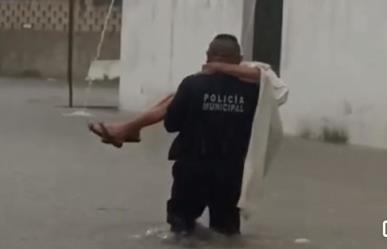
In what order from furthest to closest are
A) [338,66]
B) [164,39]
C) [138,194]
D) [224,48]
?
1. [164,39]
2. [338,66]
3. [138,194]
4. [224,48]

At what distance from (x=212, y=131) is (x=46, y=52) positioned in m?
25.7

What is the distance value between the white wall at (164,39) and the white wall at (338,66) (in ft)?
4.38

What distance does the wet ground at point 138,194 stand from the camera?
30.5 ft

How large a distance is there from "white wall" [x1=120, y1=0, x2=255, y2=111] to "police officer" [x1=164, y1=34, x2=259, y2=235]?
9.30 meters

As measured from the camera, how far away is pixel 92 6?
3303 centimetres

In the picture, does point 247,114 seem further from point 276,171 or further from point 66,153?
point 66,153

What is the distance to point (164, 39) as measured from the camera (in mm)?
20188

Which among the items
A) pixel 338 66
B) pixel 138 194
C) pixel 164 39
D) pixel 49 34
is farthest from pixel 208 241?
pixel 49 34

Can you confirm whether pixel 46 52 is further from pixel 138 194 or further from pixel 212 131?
pixel 212 131

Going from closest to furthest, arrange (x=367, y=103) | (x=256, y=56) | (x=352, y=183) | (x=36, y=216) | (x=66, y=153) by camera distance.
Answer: (x=36, y=216) < (x=352, y=183) < (x=66, y=153) < (x=367, y=103) < (x=256, y=56)

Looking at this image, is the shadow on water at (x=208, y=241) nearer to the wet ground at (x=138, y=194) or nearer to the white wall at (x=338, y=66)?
the wet ground at (x=138, y=194)

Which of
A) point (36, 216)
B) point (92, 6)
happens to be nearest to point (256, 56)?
point (36, 216)

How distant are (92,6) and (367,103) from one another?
17.9m

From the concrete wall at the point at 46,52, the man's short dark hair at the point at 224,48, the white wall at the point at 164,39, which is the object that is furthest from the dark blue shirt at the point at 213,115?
Answer: the concrete wall at the point at 46,52
